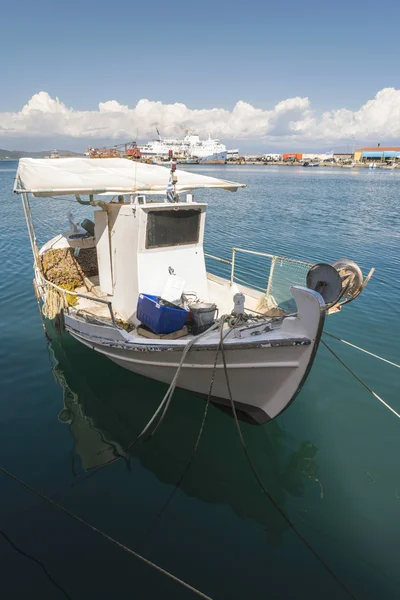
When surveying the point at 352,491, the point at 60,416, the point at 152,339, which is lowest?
the point at 60,416

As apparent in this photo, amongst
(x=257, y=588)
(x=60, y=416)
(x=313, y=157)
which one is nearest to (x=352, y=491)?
(x=257, y=588)

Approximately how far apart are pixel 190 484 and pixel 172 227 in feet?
18.8

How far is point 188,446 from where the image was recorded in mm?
7117

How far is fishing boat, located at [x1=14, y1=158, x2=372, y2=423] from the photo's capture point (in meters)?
5.61

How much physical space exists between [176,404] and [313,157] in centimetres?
21784

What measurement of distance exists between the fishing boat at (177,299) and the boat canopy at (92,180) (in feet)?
0.10

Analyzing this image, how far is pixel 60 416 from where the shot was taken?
7.99 m

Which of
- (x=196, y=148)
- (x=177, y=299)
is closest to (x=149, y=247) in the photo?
(x=177, y=299)

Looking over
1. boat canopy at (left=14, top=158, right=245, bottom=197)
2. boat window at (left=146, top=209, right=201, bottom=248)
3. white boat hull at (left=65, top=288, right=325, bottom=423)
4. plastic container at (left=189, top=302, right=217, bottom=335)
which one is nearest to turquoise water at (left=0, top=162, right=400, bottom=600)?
white boat hull at (left=65, top=288, right=325, bottom=423)

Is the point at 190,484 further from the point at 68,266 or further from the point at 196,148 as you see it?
the point at 196,148

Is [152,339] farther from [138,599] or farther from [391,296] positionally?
[391,296]

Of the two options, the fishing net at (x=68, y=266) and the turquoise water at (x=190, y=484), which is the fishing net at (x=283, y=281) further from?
the fishing net at (x=68, y=266)

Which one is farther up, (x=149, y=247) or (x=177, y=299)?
(x=149, y=247)

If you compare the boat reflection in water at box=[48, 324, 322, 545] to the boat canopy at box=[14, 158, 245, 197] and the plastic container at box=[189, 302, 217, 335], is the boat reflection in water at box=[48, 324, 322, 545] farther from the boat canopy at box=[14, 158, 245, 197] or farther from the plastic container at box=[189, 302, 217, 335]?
the boat canopy at box=[14, 158, 245, 197]
